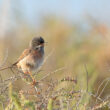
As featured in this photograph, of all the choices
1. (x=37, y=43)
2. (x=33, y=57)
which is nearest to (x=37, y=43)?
(x=37, y=43)

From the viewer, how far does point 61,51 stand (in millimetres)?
10125

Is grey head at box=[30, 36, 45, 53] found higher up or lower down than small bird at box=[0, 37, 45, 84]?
higher up

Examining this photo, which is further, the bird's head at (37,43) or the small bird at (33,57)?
the bird's head at (37,43)

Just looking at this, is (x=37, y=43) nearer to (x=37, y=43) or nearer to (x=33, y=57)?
(x=37, y=43)

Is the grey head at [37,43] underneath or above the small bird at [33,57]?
above

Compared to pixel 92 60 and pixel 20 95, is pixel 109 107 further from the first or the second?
pixel 92 60

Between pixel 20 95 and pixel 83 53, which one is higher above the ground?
pixel 83 53

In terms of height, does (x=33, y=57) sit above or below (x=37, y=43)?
below

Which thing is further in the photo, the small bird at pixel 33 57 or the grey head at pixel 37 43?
the grey head at pixel 37 43

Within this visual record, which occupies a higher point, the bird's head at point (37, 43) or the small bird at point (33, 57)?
the bird's head at point (37, 43)

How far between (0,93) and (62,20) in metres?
8.28

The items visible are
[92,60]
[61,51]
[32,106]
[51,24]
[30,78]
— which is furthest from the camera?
[51,24]

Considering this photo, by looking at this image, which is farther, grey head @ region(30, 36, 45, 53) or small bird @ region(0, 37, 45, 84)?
grey head @ region(30, 36, 45, 53)

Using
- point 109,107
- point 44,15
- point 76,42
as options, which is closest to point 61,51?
point 76,42
